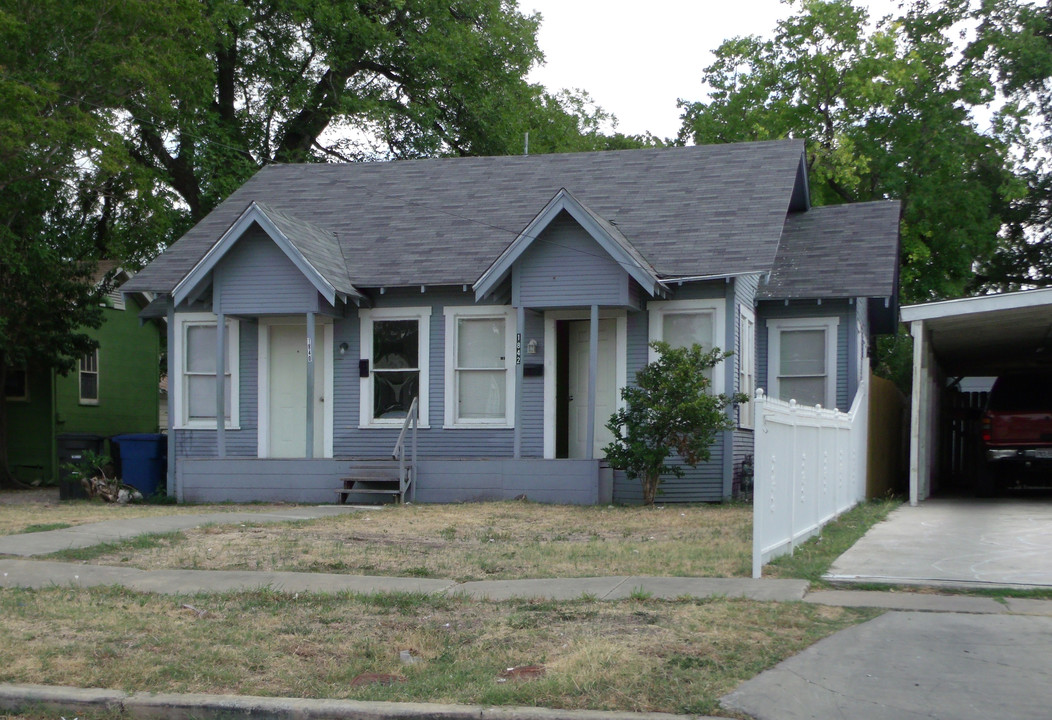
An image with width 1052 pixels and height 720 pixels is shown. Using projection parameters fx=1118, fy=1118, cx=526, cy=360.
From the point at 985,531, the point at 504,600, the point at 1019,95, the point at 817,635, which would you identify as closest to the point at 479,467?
the point at 985,531

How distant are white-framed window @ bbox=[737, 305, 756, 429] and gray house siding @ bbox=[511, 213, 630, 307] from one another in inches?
83.2

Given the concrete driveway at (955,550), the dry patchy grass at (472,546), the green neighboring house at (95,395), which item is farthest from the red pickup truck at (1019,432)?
the green neighboring house at (95,395)

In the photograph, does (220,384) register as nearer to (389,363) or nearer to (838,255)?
(389,363)

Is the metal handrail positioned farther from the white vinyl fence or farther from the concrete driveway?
the concrete driveway

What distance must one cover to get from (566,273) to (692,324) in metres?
2.17

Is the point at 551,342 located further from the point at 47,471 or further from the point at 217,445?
the point at 47,471

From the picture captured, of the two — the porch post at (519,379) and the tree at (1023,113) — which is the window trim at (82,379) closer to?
the porch post at (519,379)

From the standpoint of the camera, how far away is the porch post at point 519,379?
17.2 meters

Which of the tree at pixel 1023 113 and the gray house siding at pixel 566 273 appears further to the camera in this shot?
the tree at pixel 1023 113

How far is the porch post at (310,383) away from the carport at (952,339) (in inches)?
354

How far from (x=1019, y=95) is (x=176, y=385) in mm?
28385

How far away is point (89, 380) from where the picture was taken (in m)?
27.2

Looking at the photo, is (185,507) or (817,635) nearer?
(817,635)

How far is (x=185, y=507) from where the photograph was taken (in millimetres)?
17047
